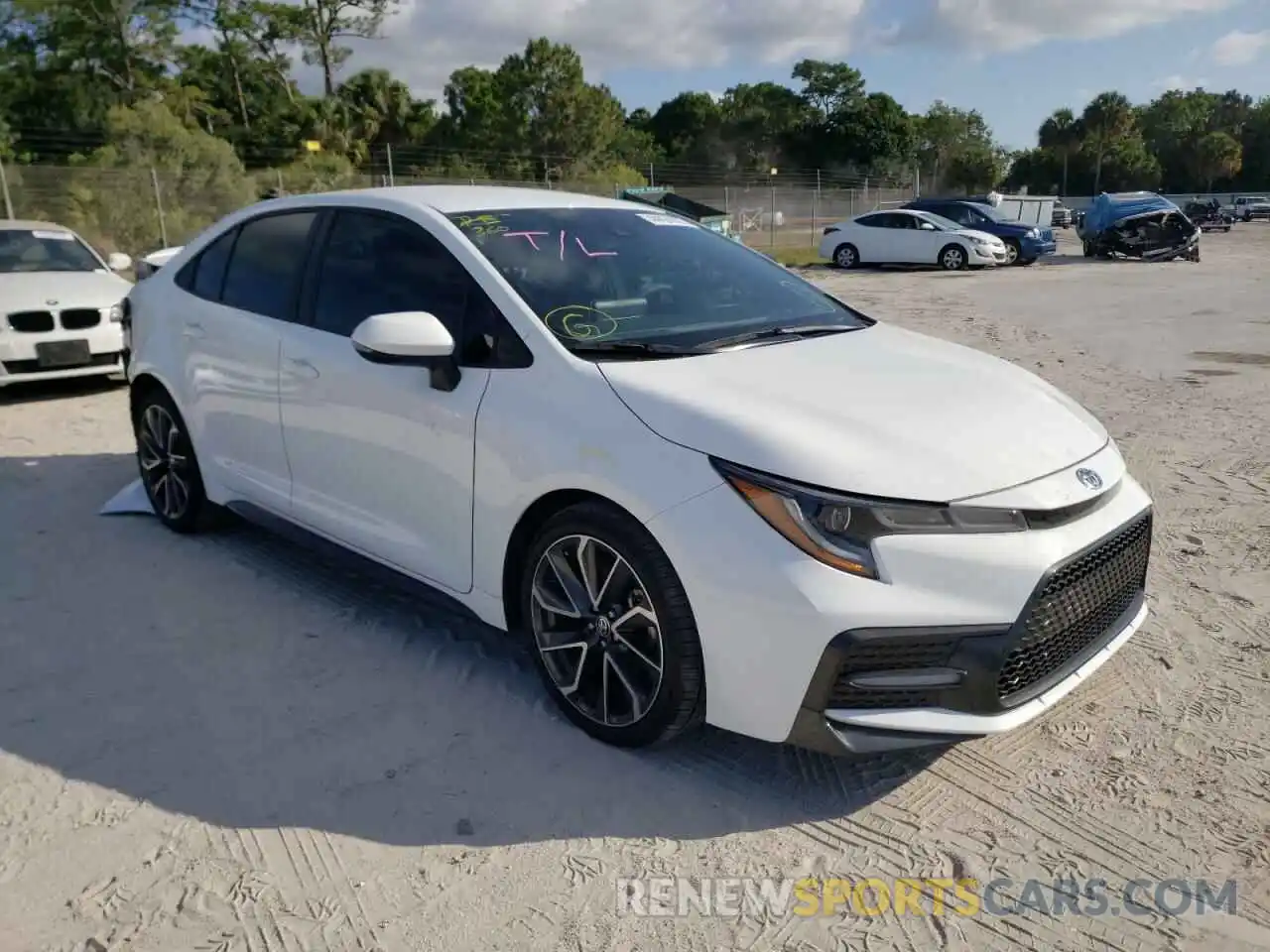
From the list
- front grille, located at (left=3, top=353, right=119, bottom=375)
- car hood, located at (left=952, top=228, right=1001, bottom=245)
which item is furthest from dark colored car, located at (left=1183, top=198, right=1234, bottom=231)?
front grille, located at (left=3, top=353, right=119, bottom=375)

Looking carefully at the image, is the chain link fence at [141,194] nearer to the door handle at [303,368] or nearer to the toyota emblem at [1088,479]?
the door handle at [303,368]

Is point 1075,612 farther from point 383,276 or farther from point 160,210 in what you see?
point 160,210

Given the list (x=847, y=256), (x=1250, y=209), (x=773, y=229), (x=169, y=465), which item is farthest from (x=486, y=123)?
(x=169, y=465)

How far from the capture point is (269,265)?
4.28 meters

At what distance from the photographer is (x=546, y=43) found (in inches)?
2030

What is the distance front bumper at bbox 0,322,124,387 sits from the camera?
786 centimetres

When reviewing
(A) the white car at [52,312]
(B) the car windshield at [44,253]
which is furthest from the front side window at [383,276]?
(B) the car windshield at [44,253]

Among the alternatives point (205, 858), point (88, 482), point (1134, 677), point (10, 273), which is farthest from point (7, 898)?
point (10, 273)

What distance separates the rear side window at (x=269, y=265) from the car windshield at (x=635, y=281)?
0.90 m

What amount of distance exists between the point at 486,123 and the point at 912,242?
3538 cm

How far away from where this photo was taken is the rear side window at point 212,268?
459 centimetres

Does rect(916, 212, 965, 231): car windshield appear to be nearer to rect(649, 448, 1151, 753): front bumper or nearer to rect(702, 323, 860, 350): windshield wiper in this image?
rect(702, 323, 860, 350): windshield wiper

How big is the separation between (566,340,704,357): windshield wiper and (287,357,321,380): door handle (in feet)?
4.07

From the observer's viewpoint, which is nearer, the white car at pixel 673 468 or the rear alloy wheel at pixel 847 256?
the white car at pixel 673 468
